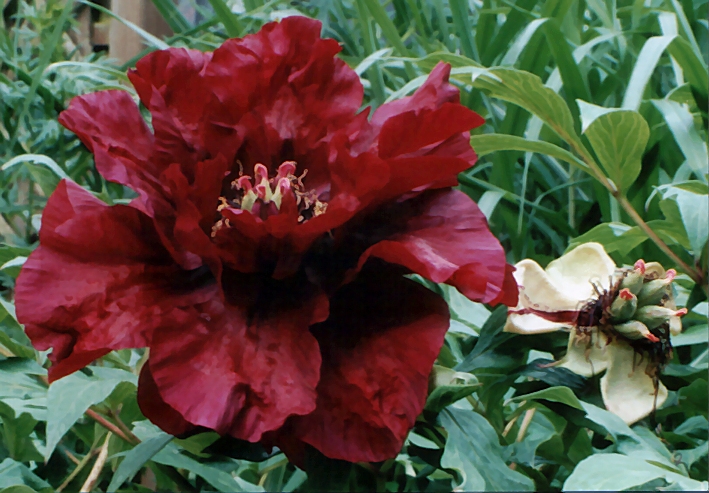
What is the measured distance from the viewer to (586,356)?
0.73ft

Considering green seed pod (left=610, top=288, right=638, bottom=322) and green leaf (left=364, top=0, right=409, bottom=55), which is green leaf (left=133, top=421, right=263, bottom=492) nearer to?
green seed pod (left=610, top=288, right=638, bottom=322)

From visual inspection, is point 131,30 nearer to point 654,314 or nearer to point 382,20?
point 382,20

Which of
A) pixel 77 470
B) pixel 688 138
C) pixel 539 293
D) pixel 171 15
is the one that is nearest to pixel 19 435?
pixel 77 470

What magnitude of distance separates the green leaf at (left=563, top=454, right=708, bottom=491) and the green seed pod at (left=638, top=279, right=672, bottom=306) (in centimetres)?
6

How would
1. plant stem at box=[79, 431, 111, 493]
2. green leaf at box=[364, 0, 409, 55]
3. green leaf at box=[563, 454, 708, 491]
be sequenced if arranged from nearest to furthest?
green leaf at box=[563, 454, 708, 491], plant stem at box=[79, 431, 111, 493], green leaf at box=[364, 0, 409, 55]

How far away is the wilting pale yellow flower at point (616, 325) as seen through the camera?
0.22m

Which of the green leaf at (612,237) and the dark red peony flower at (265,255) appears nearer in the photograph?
the dark red peony flower at (265,255)

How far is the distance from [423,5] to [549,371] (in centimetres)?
49

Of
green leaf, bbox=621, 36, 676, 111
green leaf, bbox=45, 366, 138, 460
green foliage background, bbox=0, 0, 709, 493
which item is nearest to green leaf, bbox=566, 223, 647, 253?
green foliage background, bbox=0, 0, 709, 493

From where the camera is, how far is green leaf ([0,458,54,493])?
0.79 feet

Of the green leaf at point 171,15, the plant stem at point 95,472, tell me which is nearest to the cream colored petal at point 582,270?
the plant stem at point 95,472

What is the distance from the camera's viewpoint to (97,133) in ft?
0.68

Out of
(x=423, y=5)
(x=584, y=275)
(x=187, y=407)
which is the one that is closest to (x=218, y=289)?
(x=187, y=407)

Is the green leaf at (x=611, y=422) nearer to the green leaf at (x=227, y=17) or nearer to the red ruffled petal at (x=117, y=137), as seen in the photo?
the red ruffled petal at (x=117, y=137)
